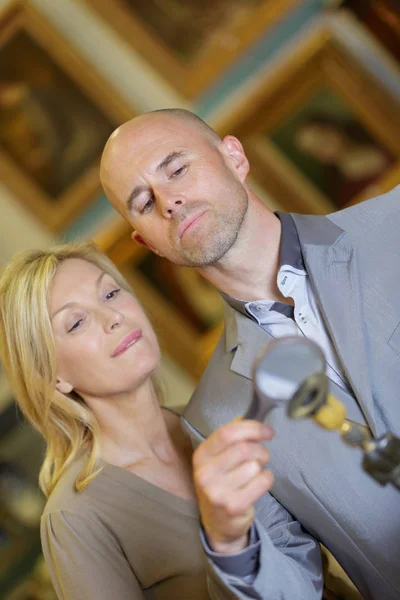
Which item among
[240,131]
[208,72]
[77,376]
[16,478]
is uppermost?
[77,376]

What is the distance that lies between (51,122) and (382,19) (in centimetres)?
247

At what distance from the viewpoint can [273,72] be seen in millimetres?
5879

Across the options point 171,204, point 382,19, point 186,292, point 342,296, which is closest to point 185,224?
point 171,204

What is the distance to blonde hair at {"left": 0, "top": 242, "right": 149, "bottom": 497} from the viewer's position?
2.68 meters

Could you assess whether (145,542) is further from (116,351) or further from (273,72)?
(273,72)

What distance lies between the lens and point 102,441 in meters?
2.79

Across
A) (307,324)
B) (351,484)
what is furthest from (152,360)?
(351,484)

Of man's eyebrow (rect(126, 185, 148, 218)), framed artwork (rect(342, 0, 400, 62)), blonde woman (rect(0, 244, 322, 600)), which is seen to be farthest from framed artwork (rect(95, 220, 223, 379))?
man's eyebrow (rect(126, 185, 148, 218))

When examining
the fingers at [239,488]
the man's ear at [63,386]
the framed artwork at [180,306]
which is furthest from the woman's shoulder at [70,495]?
the framed artwork at [180,306]

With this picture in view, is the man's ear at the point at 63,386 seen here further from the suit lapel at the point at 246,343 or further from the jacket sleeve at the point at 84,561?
the suit lapel at the point at 246,343

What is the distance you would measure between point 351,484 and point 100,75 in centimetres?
438

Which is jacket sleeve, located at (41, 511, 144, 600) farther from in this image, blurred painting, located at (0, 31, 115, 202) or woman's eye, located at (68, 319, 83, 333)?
Result: blurred painting, located at (0, 31, 115, 202)

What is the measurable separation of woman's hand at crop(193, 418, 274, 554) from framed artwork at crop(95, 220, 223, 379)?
4458 mm

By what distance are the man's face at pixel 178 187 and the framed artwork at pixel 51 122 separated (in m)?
3.40
